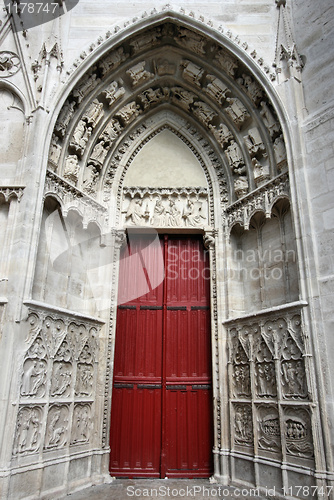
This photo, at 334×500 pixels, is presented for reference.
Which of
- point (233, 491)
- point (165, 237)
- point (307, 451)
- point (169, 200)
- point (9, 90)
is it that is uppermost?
point (9, 90)

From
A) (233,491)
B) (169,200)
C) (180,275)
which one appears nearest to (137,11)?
(169,200)

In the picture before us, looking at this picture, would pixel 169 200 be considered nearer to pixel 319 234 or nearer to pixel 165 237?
pixel 165 237

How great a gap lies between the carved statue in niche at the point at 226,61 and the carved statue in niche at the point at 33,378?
16.2 ft

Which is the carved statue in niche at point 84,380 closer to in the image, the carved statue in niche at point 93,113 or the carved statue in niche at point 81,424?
the carved statue in niche at point 81,424

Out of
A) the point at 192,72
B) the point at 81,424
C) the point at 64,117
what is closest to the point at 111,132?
the point at 64,117

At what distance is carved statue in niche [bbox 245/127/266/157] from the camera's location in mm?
5828

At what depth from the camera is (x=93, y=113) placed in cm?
618

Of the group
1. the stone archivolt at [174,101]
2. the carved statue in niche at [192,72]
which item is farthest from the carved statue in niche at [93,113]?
the carved statue in niche at [192,72]

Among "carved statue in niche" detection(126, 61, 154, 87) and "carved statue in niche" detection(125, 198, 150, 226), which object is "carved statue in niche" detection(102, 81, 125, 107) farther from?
"carved statue in niche" detection(125, 198, 150, 226)

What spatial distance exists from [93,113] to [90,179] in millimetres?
1018

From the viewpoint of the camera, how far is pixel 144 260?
646 cm

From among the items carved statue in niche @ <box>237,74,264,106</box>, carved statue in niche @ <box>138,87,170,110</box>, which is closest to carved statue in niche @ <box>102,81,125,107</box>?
carved statue in niche @ <box>138,87,170,110</box>

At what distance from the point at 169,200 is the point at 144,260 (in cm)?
109

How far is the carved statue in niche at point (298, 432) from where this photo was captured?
4226mm
